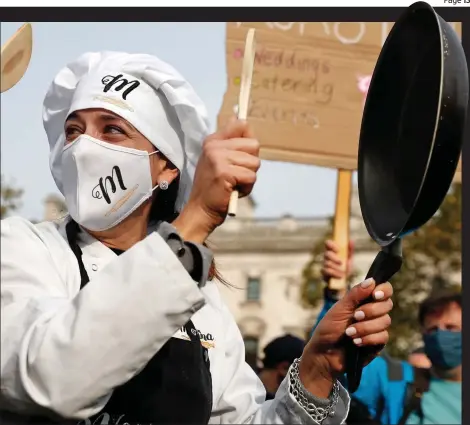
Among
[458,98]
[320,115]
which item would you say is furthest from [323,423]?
[320,115]

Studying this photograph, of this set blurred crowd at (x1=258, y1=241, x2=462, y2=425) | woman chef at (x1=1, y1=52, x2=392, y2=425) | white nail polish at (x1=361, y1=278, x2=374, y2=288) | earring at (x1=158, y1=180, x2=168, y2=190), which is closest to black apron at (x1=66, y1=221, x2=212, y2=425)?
woman chef at (x1=1, y1=52, x2=392, y2=425)

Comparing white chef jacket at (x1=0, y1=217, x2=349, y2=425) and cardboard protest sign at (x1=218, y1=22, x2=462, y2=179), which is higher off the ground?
cardboard protest sign at (x1=218, y1=22, x2=462, y2=179)

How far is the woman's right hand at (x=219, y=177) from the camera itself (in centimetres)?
210

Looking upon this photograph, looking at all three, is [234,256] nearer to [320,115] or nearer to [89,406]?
[320,115]

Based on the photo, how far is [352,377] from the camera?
244 cm

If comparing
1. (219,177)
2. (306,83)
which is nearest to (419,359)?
(306,83)

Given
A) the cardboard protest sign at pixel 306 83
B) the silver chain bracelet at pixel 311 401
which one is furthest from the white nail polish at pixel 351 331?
the cardboard protest sign at pixel 306 83

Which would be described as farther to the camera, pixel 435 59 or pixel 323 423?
pixel 323 423

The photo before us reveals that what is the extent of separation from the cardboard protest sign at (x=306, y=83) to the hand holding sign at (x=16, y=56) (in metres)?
3.15

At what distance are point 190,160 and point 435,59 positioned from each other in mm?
841

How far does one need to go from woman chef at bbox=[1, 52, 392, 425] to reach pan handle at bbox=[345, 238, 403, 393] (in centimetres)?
3

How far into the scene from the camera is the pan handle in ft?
7.73

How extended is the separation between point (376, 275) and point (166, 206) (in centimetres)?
79

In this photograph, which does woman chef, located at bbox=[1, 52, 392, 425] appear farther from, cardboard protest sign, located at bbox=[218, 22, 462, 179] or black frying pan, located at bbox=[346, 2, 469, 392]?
cardboard protest sign, located at bbox=[218, 22, 462, 179]
